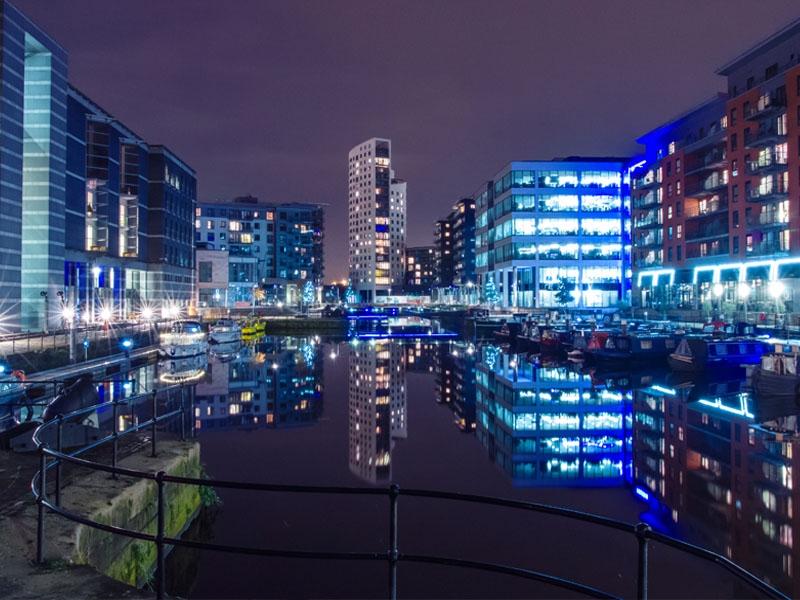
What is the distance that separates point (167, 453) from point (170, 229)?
2843 inches

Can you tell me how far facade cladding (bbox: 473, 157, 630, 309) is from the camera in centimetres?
10412

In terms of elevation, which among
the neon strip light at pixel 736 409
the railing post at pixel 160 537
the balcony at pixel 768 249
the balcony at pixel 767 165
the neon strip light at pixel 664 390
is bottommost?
the neon strip light at pixel 664 390

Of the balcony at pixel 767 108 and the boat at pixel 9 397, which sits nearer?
the boat at pixel 9 397

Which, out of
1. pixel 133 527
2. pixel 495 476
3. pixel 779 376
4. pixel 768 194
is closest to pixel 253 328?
pixel 779 376

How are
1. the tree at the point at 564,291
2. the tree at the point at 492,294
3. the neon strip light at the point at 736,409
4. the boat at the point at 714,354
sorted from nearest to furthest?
the neon strip light at the point at 736,409 < the boat at the point at 714,354 < the tree at the point at 564,291 < the tree at the point at 492,294

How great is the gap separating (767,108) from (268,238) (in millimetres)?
127738

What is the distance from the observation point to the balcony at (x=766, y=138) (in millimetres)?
59688

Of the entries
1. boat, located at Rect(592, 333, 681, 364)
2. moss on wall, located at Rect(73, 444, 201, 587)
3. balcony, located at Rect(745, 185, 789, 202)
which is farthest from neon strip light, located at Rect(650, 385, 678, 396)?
balcony, located at Rect(745, 185, 789, 202)

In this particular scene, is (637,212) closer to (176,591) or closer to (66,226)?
(66,226)

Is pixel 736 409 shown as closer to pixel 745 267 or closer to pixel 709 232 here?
pixel 745 267

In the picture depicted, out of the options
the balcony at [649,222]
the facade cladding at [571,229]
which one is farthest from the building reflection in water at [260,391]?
the facade cladding at [571,229]

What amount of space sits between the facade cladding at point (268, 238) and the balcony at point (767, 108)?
96.1 m

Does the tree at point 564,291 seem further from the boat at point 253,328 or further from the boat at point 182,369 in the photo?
the boat at point 182,369

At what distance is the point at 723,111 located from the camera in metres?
74.0
